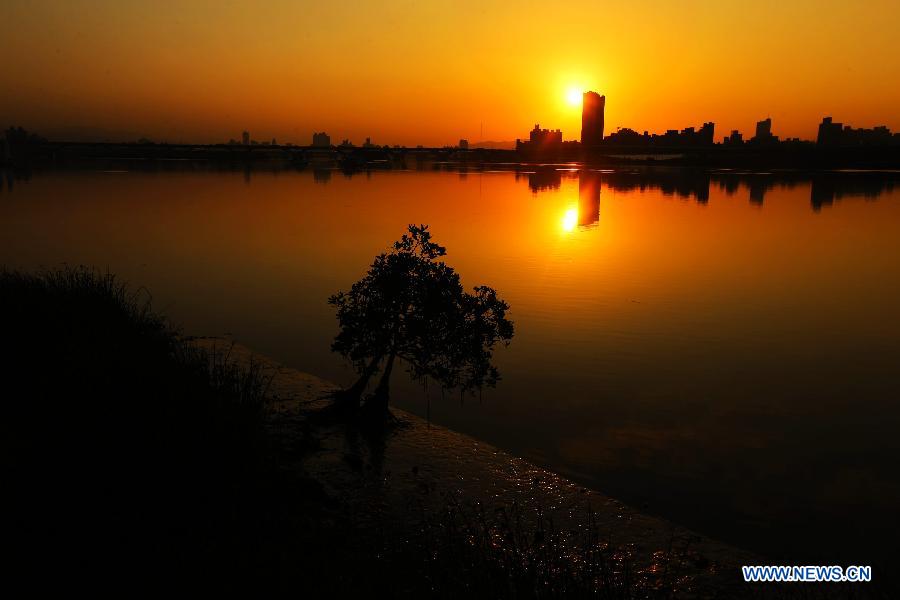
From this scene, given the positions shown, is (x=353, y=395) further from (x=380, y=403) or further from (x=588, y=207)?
(x=588, y=207)

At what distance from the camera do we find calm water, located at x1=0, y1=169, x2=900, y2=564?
1347 centimetres

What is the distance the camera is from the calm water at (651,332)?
13469mm

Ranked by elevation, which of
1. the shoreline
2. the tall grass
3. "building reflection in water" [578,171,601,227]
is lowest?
the shoreline

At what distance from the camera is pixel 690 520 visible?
12.1 m

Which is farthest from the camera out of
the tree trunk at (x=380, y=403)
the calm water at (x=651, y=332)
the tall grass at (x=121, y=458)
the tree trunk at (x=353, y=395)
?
the tree trunk at (x=353, y=395)

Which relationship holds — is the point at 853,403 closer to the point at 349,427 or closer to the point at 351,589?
the point at 349,427

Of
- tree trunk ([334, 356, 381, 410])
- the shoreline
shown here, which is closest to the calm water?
the shoreline

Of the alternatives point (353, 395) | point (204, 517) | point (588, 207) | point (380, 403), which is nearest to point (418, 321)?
point (380, 403)

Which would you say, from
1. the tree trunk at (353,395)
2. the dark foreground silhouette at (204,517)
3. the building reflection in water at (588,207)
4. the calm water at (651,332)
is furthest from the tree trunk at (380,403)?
the building reflection in water at (588,207)

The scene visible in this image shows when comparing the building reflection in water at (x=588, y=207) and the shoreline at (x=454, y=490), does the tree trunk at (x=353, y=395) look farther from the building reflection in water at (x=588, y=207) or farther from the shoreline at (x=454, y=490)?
the building reflection in water at (x=588, y=207)

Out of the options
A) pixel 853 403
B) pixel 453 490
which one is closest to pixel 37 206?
pixel 453 490

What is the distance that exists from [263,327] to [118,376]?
1250cm

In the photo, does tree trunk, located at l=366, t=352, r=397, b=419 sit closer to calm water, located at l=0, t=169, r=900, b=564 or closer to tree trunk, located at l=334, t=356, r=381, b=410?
tree trunk, located at l=334, t=356, r=381, b=410

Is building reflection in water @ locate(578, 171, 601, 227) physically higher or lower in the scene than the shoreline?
higher
